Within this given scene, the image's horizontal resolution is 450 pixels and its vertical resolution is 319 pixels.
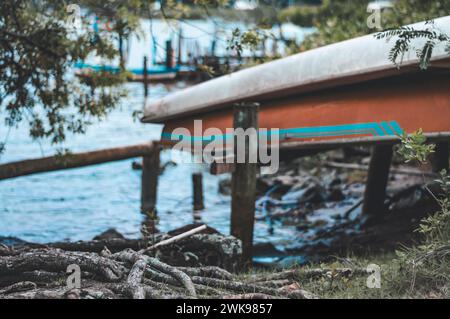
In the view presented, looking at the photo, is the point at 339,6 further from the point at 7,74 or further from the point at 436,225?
the point at 436,225

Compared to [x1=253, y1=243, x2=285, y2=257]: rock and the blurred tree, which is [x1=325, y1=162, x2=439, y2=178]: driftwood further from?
[x1=253, y1=243, x2=285, y2=257]: rock

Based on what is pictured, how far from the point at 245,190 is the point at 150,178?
340 centimetres

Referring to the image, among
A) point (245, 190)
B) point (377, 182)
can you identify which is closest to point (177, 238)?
point (245, 190)

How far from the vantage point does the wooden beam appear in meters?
8.51

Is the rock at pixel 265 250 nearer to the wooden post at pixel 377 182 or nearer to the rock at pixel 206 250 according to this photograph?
the wooden post at pixel 377 182

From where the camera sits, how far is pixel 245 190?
290 inches

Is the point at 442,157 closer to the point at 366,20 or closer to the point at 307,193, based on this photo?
the point at 307,193

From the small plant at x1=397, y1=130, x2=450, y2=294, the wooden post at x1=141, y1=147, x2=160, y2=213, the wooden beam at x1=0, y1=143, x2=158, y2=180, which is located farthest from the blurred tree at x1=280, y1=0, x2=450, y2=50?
the small plant at x1=397, y1=130, x2=450, y2=294

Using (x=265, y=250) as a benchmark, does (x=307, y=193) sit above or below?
above

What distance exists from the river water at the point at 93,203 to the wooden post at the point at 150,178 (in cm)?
26

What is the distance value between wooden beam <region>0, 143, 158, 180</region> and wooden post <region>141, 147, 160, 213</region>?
129 mm

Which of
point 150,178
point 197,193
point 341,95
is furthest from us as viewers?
point 197,193

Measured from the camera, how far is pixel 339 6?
18297 millimetres
